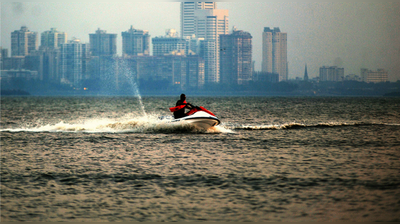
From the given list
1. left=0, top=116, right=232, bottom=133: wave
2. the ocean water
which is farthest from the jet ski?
the ocean water

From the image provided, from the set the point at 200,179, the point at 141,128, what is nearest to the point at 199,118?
the point at 141,128

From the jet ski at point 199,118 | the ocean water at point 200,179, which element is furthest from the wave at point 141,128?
the ocean water at point 200,179

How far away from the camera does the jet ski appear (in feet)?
89.5

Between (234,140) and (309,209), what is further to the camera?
(234,140)

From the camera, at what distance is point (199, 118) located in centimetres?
2753

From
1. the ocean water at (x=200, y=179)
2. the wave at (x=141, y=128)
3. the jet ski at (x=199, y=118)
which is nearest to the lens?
the ocean water at (x=200, y=179)

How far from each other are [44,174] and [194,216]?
761 centimetres

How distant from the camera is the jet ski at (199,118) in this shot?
27.3 meters

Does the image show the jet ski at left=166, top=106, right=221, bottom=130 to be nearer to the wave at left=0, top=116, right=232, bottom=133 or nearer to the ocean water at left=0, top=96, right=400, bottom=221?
the wave at left=0, top=116, right=232, bottom=133

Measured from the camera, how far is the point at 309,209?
470 inches

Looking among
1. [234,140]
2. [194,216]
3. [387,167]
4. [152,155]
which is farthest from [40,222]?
[234,140]

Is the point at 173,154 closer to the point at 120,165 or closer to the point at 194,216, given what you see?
the point at 120,165

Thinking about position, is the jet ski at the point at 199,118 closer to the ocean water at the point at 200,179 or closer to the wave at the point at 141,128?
the wave at the point at 141,128

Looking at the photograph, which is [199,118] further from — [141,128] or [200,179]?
[200,179]
